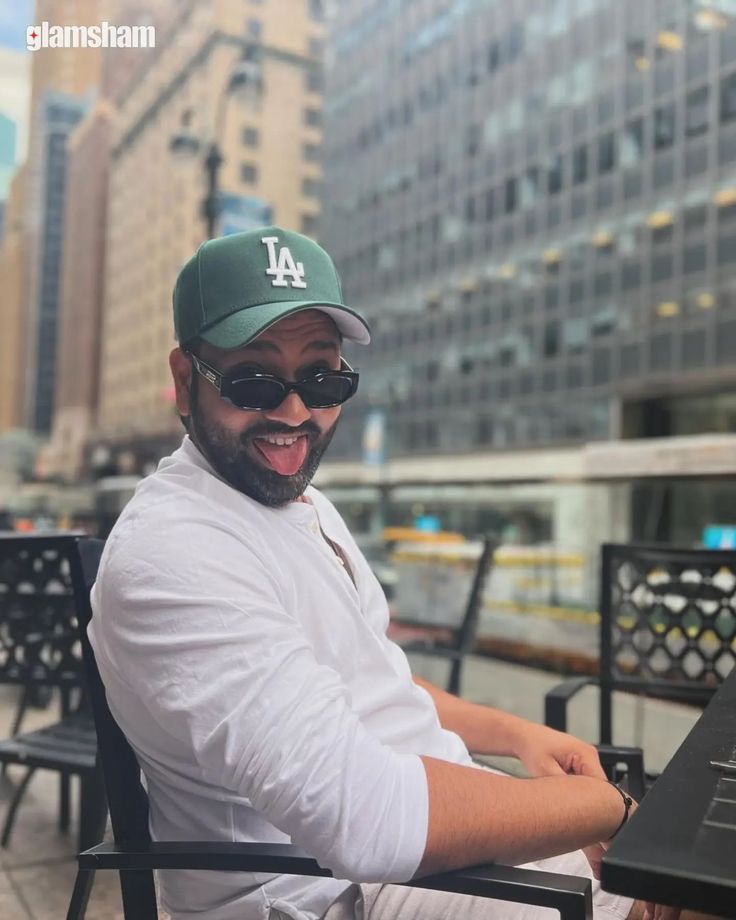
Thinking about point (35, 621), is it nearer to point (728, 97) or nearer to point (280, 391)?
point (280, 391)

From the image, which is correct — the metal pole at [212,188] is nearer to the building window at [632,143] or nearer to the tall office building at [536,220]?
the tall office building at [536,220]

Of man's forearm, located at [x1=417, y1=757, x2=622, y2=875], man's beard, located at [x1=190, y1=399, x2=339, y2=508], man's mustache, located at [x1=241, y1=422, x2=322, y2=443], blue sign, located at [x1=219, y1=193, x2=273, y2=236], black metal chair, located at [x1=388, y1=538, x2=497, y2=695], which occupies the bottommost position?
black metal chair, located at [x1=388, y1=538, x2=497, y2=695]

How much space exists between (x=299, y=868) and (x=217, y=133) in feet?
22.5

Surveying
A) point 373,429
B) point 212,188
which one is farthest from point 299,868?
point 373,429

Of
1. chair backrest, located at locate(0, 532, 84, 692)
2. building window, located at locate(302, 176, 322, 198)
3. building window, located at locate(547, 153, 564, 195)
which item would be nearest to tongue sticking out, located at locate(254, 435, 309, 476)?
chair backrest, located at locate(0, 532, 84, 692)

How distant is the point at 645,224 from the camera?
109 feet

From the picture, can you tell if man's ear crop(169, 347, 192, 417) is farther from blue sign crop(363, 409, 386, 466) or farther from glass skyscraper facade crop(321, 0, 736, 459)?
blue sign crop(363, 409, 386, 466)

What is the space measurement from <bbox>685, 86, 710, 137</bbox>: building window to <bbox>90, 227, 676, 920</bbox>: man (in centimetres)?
3353

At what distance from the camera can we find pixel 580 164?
120 ft

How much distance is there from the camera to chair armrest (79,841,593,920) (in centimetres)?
101

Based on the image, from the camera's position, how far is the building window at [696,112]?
30.8 metres

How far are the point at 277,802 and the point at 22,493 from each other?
8946 millimetres

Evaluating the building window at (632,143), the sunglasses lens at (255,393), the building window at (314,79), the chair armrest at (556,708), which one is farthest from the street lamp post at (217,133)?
the building window at (632,143)

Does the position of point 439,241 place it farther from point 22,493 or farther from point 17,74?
point 17,74
